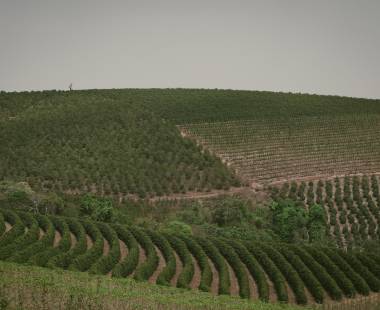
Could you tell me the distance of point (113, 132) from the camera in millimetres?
67250

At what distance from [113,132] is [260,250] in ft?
118

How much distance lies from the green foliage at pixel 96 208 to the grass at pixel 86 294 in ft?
62.2

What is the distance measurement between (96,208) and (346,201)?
2104 cm

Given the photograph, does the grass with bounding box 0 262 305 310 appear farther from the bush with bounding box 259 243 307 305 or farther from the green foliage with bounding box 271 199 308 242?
the green foliage with bounding box 271 199 308 242

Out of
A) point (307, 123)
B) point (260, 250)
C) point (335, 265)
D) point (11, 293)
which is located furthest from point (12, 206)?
point (307, 123)

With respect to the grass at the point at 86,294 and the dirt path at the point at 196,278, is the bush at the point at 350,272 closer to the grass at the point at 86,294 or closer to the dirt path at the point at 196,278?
the dirt path at the point at 196,278

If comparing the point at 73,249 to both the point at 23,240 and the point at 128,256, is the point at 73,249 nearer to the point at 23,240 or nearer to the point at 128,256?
the point at 23,240

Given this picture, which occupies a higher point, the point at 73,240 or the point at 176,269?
the point at 73,240

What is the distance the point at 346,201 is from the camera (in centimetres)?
5281

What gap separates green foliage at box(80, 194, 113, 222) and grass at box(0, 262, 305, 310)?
1897cm

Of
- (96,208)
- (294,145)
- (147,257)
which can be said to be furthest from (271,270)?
(294,145)

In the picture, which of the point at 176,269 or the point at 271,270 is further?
the point at 271,270

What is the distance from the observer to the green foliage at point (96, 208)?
4388 cm

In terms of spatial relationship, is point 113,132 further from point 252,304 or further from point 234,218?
point 252,304
